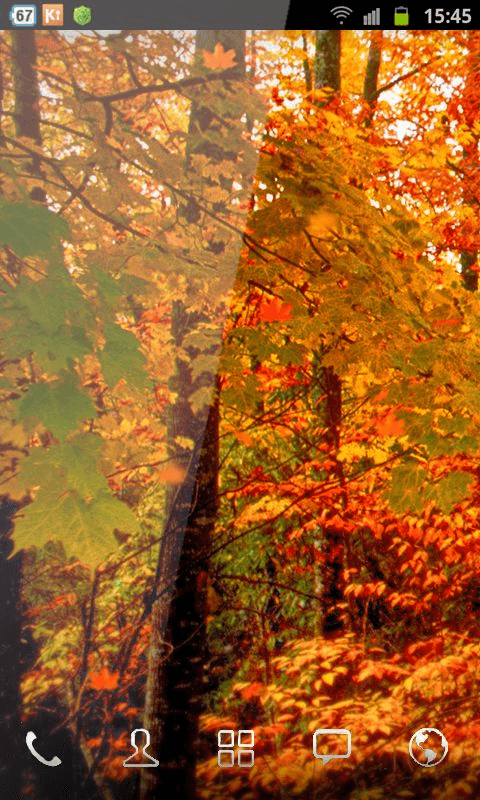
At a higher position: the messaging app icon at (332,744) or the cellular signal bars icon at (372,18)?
the cellular signal bars icon at (372,18)

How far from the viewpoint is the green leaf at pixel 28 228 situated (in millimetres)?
2674

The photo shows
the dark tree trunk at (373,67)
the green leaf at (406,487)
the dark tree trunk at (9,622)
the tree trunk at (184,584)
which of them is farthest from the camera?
the dark tree trunk at (373,67)

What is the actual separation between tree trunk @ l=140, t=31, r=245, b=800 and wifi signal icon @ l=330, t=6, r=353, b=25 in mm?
1758

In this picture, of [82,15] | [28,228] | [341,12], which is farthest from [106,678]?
[341,12]

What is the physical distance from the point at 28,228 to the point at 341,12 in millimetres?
1504

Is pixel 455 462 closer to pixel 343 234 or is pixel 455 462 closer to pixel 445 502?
pixel 445 502

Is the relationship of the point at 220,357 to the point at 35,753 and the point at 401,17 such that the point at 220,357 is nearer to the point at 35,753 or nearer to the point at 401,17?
the point at 401,17

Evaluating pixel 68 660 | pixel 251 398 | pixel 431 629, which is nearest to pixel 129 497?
pixel 68 660

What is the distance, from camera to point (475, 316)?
3809 millimetres

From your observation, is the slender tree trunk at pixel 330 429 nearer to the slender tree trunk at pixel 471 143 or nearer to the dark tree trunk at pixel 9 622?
the slender tree trunk at pixel 471 143

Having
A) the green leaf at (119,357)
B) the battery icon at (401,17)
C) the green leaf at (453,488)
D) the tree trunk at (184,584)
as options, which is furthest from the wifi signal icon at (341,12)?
the green leaf at (453,488)

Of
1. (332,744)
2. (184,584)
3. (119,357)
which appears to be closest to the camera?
(119,357)

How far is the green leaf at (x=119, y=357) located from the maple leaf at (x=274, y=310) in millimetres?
1708

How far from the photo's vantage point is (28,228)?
2.70 m
